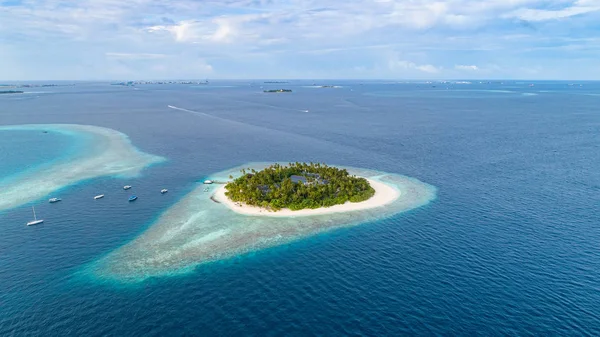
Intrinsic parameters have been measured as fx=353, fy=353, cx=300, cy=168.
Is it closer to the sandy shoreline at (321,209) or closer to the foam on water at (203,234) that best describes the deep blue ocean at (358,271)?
the foam on water at (203,234)

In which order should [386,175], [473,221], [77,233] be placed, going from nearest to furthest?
[77,233] < [473,221] < [386,175]

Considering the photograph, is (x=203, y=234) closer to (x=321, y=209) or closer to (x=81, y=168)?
(x=321, y=209)

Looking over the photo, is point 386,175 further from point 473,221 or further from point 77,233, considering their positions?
point 77,233

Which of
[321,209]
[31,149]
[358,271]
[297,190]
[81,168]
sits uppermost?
[297,190]

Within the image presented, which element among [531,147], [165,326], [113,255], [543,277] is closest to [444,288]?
[543,277]

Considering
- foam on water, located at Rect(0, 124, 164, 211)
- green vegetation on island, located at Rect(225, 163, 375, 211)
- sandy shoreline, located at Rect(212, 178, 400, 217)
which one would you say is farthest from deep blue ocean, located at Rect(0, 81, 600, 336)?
green vegetation on island, located at Rect(225, 163, 375, 211)

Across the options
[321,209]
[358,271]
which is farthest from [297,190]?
[358,271]

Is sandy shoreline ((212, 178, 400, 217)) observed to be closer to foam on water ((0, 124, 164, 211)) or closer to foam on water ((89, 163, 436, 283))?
foam on water ((89, 163, 436, 283))
